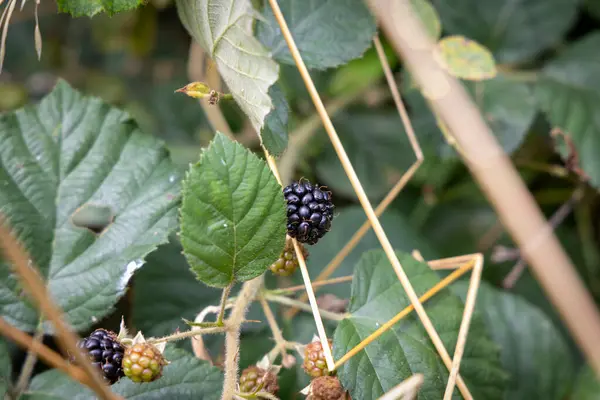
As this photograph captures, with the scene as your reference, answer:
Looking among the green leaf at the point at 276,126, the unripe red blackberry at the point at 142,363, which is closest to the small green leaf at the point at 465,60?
the green leaf at the point at 276,126

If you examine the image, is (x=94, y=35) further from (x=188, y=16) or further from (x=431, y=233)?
(x=431, y=233)

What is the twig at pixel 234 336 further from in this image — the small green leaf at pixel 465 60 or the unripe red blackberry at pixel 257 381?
the small green leaf at pixel 465 60

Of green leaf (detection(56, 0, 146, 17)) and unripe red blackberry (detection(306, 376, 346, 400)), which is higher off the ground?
green leaf (detection(56, 0, 146, 17))

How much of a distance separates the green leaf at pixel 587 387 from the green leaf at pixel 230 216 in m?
0.93

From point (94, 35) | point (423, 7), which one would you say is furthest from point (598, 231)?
point (94, 35)

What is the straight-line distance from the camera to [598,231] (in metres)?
1.70

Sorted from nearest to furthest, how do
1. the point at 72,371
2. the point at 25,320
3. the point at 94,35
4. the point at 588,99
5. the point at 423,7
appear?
the point at 72,371
the point at 25,320
the point at 423,7
the point at 588,99
the point at 94,35

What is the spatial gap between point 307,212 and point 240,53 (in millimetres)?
278

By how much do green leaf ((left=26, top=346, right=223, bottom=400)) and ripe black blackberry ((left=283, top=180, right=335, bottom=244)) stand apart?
9.8 inches

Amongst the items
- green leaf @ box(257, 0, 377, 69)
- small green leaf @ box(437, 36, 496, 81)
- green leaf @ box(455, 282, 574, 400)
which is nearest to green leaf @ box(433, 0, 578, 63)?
small green leaf @ box(437, 36, 496, 81)

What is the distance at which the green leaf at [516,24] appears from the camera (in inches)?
58.8

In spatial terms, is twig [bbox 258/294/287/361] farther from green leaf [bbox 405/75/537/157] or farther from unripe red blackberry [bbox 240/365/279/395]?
green leaf [bbox 405/75/537/157]

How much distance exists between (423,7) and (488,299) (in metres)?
0.69

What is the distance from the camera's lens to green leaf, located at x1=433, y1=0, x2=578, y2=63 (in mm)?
1493
